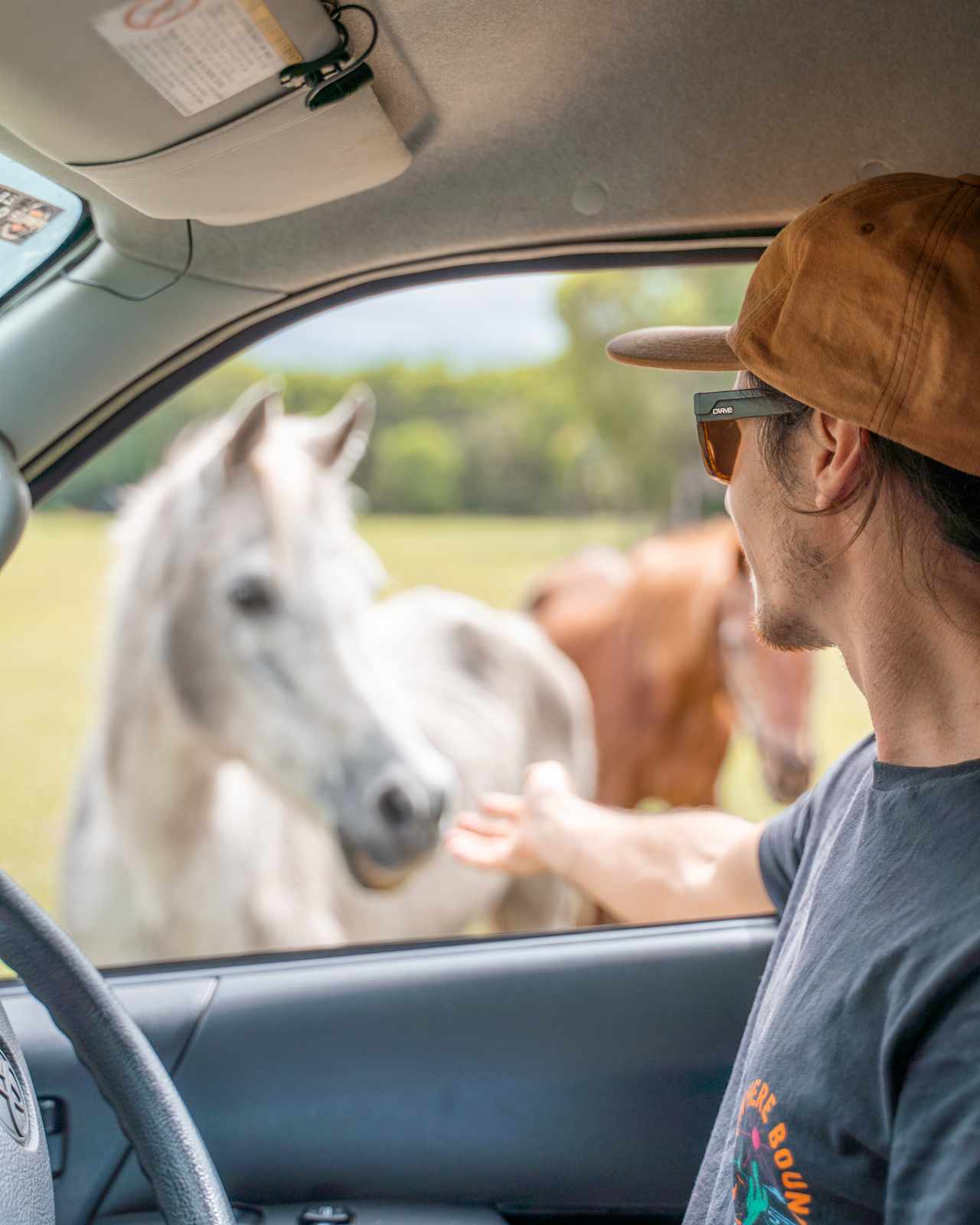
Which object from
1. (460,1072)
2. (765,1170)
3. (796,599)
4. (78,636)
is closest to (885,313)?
(796,599)

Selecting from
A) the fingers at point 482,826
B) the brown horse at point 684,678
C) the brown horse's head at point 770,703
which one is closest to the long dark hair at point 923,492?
the fingers at point 482,826

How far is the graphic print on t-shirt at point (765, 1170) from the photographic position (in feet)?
2.57

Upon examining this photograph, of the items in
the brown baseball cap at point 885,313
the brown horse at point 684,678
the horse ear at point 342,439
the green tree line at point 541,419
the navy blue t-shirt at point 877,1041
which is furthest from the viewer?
the green tree line at point 541,419

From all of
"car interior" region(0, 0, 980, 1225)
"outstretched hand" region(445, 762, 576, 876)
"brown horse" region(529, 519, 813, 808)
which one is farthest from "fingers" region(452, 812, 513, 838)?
"brown horse" region(529, 519, 813, 808)

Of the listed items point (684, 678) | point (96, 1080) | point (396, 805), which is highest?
point (96, 1080)

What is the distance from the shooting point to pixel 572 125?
128 centimetres

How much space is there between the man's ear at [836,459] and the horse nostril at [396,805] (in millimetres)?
1701

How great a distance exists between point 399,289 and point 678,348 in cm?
55

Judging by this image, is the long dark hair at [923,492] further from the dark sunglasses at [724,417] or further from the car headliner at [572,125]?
the car headliner at [572,125]

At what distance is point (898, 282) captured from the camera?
840 mm

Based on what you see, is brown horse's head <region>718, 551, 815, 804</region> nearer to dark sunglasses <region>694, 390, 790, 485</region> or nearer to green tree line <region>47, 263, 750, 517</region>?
dark sunglasses <region>694, 390, 790, 485</region>

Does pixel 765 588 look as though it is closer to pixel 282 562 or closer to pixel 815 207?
pixel 815 207

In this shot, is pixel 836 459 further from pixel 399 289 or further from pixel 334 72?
pixel 399 289

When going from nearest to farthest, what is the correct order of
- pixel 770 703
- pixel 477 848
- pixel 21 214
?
pixel 21 214, pixel 477 848, pixel 770 703
